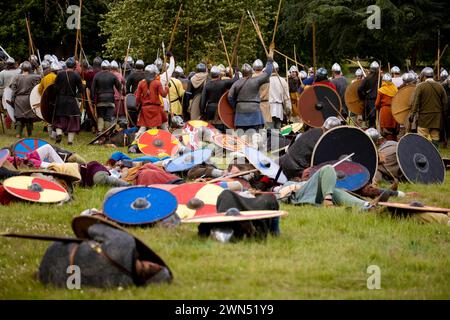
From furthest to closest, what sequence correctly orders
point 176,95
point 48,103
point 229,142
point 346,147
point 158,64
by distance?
point 158,64
point 176,95
point 48,103
point 229,142
point 346,147

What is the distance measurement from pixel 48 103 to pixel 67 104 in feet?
1.65

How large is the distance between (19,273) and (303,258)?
2.20m

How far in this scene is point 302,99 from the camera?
53.9ft

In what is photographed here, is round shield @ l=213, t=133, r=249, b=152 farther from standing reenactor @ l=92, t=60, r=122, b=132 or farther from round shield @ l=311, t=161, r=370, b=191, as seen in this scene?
standing reenactor @ l=92, t=60, r=122, b=132

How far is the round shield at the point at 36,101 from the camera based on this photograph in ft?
57.0

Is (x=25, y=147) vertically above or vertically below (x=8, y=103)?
above

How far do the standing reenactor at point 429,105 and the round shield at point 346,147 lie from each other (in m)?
4.56

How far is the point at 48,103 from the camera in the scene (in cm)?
1698

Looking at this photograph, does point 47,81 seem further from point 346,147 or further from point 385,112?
point 346,147

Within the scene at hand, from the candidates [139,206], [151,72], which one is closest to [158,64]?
[151,72]

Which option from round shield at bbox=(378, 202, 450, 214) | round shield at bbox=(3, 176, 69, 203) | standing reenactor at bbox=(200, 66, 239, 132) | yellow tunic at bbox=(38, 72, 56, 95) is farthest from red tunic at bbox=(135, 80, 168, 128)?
round shield at bbox=(378, 202, 450, 214)

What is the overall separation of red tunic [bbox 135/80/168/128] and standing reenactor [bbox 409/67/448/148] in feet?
14.1

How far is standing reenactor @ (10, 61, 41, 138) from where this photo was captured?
17.7 m

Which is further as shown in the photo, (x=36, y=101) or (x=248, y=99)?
(x=36, y=101)
